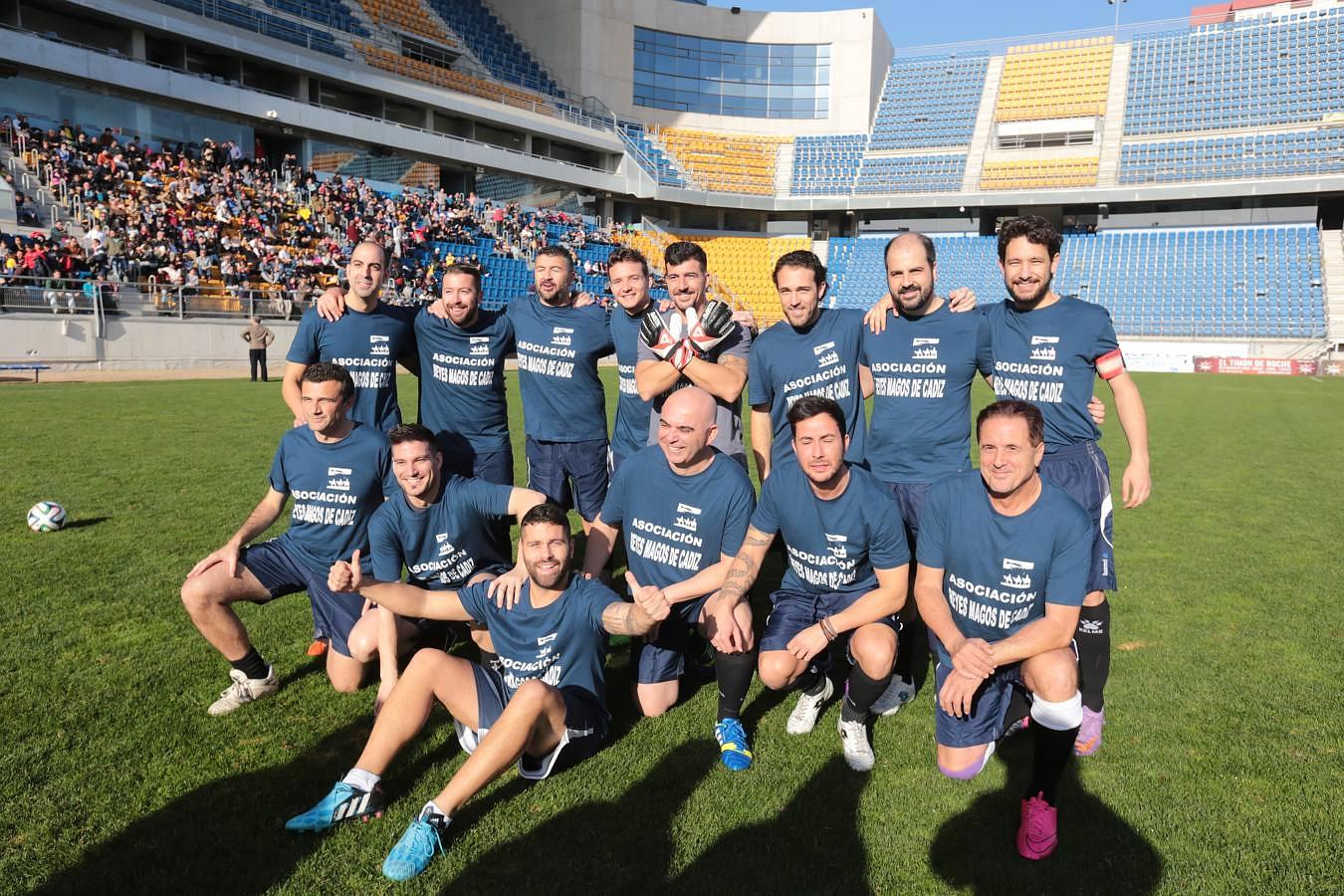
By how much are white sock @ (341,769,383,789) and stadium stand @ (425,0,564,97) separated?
44.0 meters

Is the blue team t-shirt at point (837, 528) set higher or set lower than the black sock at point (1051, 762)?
higher

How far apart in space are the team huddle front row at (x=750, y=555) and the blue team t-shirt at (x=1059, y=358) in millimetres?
16

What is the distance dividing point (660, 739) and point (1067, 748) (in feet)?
5.69

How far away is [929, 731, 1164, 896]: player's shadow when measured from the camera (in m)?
2.98

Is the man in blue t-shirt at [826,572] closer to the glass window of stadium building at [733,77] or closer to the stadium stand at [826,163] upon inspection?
the stadium stand at [826,163]

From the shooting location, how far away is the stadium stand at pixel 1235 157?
3797 centimetres

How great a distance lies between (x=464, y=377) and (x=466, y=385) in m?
0.05

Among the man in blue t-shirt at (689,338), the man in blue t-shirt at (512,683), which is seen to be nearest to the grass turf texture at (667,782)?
the man in blue t-shirt at (512,683)

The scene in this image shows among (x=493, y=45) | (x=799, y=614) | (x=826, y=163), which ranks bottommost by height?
(x=799, y=614)

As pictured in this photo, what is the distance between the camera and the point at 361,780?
3273 mm

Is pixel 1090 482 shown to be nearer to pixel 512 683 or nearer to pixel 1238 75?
pixel 512 683

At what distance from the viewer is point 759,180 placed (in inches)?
1855

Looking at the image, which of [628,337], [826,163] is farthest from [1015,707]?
[826,163]

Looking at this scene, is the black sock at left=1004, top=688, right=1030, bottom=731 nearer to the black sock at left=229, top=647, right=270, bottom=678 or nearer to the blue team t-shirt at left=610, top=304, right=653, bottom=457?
the blue team t-shirt at left=610, top=304, right=653, bottom=457
